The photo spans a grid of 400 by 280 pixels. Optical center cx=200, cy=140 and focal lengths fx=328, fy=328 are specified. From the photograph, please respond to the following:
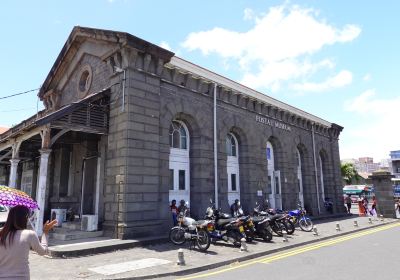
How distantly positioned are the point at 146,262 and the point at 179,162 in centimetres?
729

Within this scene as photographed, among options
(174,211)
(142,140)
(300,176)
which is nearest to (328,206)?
(300,176)

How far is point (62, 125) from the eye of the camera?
499 inches

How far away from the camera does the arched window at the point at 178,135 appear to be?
1655 cm

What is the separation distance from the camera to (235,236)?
39.9 feet

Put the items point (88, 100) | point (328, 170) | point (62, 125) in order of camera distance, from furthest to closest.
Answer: point (328, 170)
point (88, 100)
point (62, 125)

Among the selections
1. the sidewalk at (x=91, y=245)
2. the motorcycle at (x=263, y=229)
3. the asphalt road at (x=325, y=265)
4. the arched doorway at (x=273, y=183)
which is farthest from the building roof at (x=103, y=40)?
the arched doorway at (x=273, y=183)

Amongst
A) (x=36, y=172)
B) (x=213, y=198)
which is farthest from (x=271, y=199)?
(x=36, y=172)

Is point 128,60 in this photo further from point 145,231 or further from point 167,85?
point 145,231

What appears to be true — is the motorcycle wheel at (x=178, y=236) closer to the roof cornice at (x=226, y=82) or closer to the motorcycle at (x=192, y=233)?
the motorcycle at (x=192, y=233)

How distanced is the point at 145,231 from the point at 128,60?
697cm

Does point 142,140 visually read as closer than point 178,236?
No

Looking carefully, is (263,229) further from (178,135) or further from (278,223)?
(178,135)

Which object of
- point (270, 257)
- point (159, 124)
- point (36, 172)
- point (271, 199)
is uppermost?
point (159, 124)

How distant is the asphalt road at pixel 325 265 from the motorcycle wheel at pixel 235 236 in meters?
1.63
